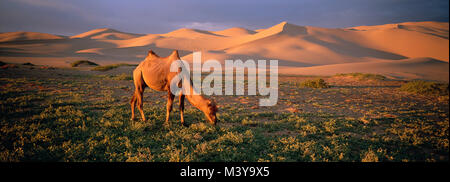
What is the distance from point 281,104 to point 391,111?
542cm

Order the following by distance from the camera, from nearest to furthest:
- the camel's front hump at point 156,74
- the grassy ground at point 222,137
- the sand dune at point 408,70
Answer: the grassy ground at point 222,137 → the camel's front hump at point 156,74 → the sand dune at point 408,70

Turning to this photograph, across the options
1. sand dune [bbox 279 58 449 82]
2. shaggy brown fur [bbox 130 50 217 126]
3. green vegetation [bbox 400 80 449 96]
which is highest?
sand dune [bbox 279 58 449 82]

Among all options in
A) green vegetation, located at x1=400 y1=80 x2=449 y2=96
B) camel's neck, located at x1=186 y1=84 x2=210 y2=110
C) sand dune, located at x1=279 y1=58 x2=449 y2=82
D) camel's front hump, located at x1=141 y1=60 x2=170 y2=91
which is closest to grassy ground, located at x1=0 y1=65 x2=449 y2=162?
camel's neck, located at x1=186 y1=84 x2=210 y2=110

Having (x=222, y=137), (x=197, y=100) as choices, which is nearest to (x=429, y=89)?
(x=222, y=137)

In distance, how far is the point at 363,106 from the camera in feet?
35.2

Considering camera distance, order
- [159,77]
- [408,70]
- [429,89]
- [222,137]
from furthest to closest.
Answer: [408,70], [429,89], [159,77], [222,137]

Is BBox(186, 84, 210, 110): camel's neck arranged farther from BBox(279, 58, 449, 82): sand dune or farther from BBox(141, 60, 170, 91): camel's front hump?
BBox(279, 58, 449, 82): sand dune

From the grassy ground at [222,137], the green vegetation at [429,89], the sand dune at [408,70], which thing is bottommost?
the grassy ground at [222,137]

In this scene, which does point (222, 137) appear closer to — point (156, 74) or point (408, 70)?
point (156, 74)

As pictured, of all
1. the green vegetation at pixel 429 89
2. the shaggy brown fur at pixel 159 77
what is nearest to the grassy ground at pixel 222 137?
the shaggy brown fur at pixel 159 77

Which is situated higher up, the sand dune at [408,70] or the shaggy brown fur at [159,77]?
the sand dune at [408,70]

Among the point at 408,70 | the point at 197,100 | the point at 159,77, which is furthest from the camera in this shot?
the point at 408,70

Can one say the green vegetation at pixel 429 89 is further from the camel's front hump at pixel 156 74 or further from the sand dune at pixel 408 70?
the camel's front hump at pixel 156 74

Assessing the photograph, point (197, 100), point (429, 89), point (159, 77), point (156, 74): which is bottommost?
point (429, 89)
